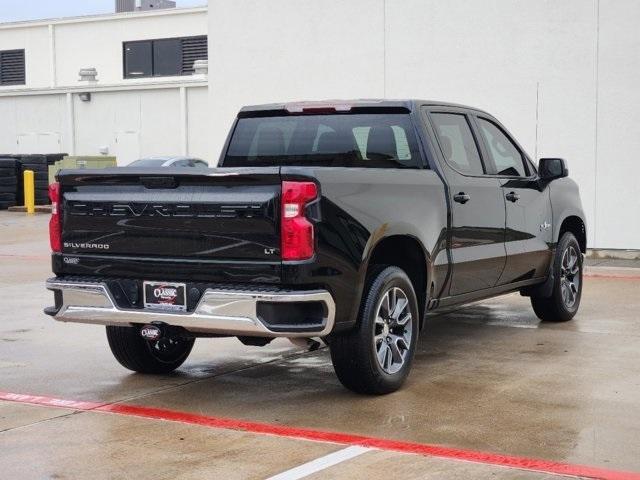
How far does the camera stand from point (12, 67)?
41375 mm

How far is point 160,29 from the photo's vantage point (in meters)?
38.6

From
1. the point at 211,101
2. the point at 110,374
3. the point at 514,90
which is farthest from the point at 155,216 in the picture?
the point at 211,101

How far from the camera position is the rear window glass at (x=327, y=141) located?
7.91 m

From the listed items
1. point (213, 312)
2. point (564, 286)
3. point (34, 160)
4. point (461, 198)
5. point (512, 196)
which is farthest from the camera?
point (34, 160)

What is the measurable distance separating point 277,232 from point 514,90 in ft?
34.5

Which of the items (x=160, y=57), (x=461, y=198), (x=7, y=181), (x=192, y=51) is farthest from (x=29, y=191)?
(x=461, y=198)

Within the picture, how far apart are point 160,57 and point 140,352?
32.2 m

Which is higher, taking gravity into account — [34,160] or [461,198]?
[461,198]

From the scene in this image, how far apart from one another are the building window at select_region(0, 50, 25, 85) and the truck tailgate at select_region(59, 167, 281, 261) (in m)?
35.7

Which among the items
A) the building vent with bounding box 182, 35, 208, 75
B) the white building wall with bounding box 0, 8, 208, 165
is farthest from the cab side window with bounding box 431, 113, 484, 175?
the building vent with bounding box 182, 35, 208, 75

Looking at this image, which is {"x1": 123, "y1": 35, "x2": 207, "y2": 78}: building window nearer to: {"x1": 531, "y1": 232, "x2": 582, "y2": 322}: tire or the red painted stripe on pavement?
{"x1": 531, "y1": 232, "x2": 582, "y2": 322}: tire

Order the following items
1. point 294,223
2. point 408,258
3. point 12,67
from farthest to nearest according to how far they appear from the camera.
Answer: point 12,67 → point 408,258 → point 294,223

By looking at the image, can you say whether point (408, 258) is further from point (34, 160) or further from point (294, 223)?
point (34, 160)

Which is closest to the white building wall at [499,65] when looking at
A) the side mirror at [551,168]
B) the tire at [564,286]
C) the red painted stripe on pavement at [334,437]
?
the tire at [564,286]
